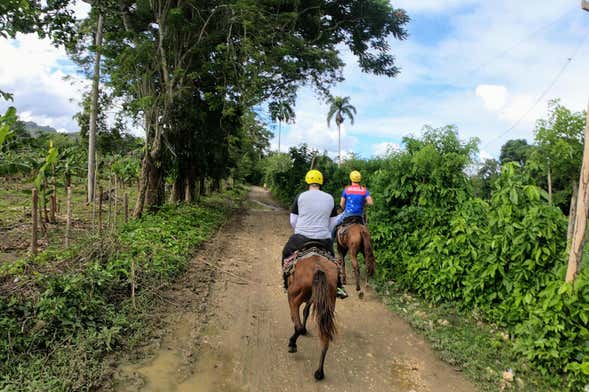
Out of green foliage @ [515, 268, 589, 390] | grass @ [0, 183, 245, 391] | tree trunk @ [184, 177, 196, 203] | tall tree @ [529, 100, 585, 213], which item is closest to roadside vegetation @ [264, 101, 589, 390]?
green foliage @ [515, 268, 589, 390]

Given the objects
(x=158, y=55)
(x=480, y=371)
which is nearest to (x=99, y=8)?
(x=158, y=55)

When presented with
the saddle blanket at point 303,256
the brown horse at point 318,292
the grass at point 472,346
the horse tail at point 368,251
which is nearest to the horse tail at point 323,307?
the brown horse at point 318,292

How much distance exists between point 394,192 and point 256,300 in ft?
11.7

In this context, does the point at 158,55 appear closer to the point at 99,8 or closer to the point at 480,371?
the point at 99,8

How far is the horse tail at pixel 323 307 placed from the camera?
4594mm

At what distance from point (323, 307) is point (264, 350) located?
129 cm

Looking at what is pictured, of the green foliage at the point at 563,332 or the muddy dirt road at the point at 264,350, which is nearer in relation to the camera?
the green foliage at the point at 563,332

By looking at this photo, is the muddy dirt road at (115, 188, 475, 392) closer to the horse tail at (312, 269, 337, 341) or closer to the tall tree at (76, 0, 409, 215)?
the horse tail at (312, 269, 337, 341)

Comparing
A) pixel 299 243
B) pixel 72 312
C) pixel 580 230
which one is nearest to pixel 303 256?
pixel 299 243

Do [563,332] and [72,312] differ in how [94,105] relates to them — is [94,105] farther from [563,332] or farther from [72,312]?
[563,332]

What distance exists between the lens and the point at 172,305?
21.7ft

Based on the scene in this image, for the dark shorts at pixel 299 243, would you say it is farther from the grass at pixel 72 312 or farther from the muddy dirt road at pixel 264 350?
the grass at pixel 72 312

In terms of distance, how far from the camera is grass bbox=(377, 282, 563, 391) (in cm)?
470

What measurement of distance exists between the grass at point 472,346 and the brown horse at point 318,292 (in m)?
1.85
